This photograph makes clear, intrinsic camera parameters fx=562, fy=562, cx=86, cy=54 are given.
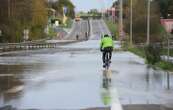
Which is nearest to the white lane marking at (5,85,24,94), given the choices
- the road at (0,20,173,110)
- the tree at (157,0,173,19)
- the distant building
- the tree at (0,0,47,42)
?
the road at (0,20,173,110)

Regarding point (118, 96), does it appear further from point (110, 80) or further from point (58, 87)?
point (110, 80)

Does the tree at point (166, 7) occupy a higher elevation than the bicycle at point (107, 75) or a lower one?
higher

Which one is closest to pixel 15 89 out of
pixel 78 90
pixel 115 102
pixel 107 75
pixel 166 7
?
pixel 78 90

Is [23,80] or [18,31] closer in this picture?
[23,80]

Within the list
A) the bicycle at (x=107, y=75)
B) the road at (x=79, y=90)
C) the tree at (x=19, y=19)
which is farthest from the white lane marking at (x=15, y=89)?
the tree at (x=19, y=19)

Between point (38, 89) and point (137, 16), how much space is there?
82.9m

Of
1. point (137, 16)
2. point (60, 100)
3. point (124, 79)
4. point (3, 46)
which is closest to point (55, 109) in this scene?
point (60, 100)

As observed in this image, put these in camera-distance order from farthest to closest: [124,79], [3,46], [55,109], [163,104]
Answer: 1. [3,46]
2. [124,79]
3. [163,104]
4. [55,109]

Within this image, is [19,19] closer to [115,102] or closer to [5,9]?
[5,9]

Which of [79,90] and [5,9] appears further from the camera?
[5,9]

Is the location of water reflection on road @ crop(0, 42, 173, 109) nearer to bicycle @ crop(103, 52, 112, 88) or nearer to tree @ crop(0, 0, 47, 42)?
bicycle @ crop(103, 52, 112, 88)

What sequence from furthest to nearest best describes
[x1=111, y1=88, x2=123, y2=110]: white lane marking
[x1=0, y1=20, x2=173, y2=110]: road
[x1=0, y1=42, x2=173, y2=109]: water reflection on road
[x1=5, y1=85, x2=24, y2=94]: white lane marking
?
[x1=5, y1=85, x2=24, y2=94]: white lane marking < [x1=0, y1=42, x2=173, y2=109]: water reflection on road < [x1=0, y1=20, x2=173, y2=110]: road < [x1=111, y1=88, x2=123, y2=110]: white lane marking

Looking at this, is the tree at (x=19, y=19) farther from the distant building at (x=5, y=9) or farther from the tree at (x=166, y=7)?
the tree at (x=166, y=7)

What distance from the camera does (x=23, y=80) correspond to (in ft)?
70.5
